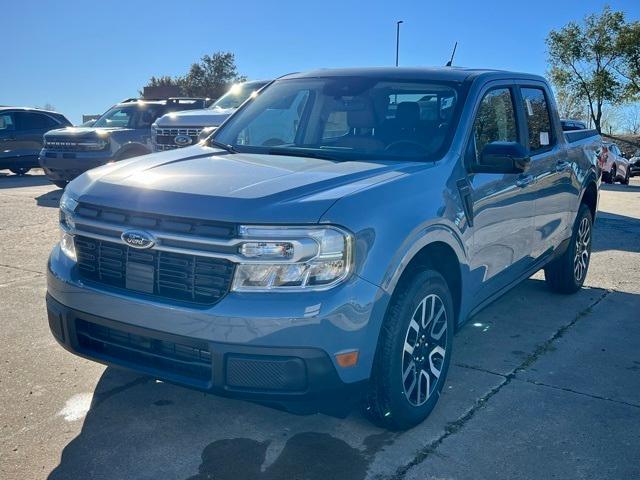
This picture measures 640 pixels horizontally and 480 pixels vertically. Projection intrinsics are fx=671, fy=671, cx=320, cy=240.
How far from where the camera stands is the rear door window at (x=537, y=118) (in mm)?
4871

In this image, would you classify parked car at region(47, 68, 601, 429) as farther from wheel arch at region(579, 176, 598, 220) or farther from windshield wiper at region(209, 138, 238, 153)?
wheel arch at region(579, 176, 598, 220)

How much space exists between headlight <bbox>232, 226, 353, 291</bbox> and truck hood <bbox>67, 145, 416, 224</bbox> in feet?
0.19

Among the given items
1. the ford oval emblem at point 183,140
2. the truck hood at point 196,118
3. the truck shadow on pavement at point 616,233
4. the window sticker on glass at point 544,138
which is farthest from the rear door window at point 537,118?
the truck hood at point 196,118

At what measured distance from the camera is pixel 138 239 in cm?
296

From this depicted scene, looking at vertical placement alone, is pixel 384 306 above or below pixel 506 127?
below

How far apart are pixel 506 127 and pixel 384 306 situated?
2085 mm

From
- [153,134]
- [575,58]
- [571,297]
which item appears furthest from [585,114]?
[571,297]

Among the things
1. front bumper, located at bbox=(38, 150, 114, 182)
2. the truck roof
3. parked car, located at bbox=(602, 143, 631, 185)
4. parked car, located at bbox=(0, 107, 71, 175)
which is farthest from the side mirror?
parked car, located at bbox=(602, 143, 631, 185)

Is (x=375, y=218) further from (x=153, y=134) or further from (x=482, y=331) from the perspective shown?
(x=153, y=134)

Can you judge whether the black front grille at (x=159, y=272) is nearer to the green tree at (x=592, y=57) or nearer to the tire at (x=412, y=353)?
the tire at (x=412, y=353)

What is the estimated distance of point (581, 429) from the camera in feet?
11.6

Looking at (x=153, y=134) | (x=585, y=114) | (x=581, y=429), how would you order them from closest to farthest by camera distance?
1. (x=581, y=429)
2. (x=153, y=134)
3. (x=585, y=114)

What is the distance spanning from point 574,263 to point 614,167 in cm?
1717

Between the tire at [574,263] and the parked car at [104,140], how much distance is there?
29.0 ft
